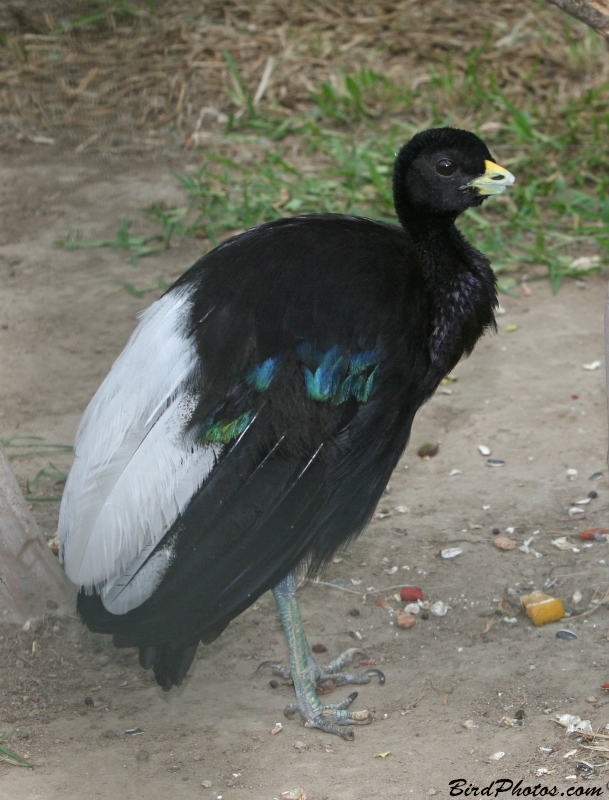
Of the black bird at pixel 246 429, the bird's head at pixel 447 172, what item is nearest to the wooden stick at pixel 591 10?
the bird's head at pixel 447 172

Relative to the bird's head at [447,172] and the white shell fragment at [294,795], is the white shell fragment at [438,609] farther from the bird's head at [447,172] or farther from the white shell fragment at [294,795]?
the bird's head at [447,172]

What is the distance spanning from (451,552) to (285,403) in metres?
1.22

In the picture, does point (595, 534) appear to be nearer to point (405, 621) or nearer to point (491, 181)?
point (405, 621)

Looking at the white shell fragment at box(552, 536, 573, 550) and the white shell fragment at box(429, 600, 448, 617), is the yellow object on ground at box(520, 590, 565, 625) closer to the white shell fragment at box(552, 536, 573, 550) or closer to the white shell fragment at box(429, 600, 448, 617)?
the white shell fragment at box(429, 600, 448, 617)

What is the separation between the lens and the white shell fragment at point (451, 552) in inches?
145

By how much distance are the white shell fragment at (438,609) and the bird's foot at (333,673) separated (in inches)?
11.7

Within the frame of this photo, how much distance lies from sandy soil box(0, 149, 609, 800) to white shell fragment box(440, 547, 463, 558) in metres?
0.03

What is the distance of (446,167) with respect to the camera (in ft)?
10.2

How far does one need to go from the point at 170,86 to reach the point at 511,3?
103 inches

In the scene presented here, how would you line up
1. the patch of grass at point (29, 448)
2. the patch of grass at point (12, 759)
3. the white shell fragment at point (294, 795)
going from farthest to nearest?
1. the patch of grass at point (29, 448)
2. the patch of grass at point (12, 759)
3. the white shell fragment at point (294, 795)

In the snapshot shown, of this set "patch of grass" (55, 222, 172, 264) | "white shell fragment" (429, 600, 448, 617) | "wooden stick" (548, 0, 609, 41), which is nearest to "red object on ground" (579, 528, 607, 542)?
"white shell fragment" (429, 600, 448, 617)

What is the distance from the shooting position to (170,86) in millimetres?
6773

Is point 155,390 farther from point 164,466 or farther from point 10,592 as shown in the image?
point 10,592

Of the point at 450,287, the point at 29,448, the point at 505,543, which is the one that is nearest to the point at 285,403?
the point at 450,287
